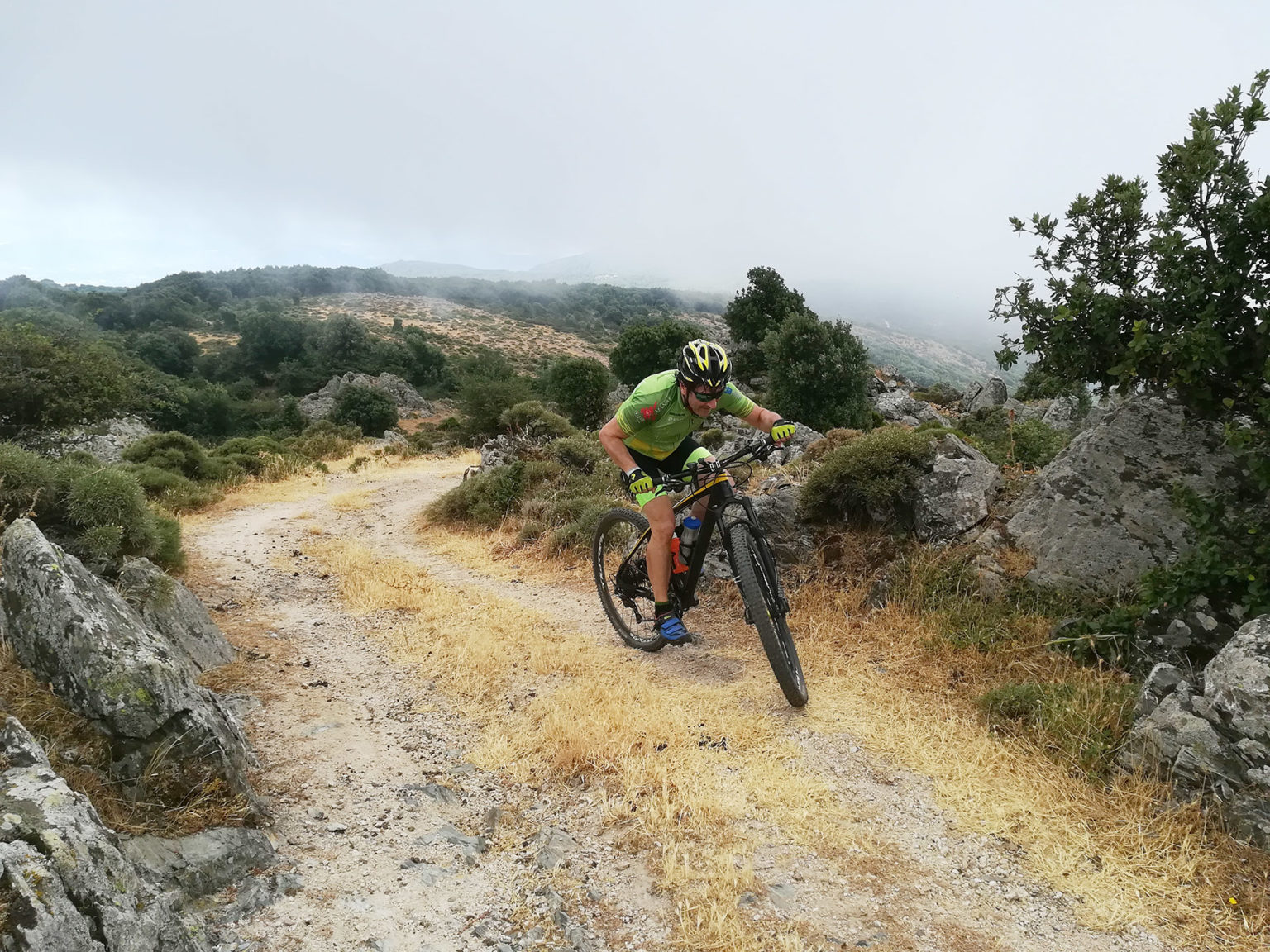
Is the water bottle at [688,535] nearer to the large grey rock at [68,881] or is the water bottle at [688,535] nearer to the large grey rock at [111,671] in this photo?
the large grey rock at [111,671]

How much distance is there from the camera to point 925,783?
159 inches

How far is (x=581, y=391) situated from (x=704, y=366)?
105 feet

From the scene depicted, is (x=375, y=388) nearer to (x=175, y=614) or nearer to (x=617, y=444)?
(x=175, y=614)

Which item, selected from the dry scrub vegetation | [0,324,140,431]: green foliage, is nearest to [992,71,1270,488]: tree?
the dry scrub vegetation

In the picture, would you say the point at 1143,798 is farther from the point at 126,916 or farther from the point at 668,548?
the point at 126,916

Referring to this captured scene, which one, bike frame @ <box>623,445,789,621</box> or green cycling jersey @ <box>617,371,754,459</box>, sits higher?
green cycling jersey @ <box>617,371,754,459</box>

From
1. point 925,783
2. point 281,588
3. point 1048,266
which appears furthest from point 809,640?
point 281,588

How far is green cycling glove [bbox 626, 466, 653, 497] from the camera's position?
4.96 meters

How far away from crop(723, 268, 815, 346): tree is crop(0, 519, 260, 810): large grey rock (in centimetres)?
4531

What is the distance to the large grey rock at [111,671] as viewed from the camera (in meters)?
3.33

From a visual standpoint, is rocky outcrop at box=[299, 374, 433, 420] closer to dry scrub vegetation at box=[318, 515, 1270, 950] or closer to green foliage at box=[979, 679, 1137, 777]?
dry scrub vegetation at box=[318, 515, 1270, 950]

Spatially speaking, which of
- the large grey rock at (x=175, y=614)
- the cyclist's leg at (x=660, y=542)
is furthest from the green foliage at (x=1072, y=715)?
the large grey rock at (x=175, y=614)

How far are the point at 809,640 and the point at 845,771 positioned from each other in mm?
1924

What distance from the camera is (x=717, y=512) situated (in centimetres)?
535
